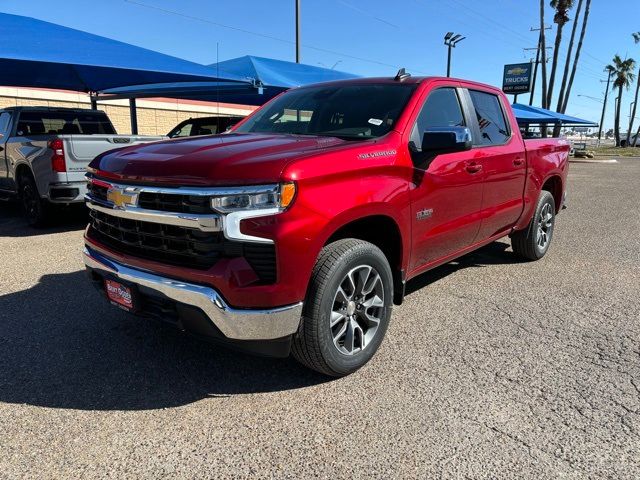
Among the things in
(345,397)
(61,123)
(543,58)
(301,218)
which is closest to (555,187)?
(345,397)

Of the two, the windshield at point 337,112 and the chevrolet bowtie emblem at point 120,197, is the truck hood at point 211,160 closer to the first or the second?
the chevrolet bowtie emblem at point 120,197

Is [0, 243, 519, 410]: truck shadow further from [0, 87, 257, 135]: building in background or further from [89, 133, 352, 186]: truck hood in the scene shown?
[0, 87, 257, 135]: building in background

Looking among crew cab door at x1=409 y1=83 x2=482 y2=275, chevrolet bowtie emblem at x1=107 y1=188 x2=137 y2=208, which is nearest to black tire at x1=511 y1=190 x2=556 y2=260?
crew cab door at x1=409 y1=83 x2=482 y2=275

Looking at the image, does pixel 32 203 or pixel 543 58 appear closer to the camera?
pixel 32 203

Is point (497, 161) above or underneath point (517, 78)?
underneath

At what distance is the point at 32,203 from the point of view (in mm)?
7551

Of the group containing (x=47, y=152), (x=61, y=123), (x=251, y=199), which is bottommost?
(x=251, y=199)

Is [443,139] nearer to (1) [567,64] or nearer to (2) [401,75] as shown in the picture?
(2) [401,75]

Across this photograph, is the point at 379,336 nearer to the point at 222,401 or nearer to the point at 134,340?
the point at 222,401

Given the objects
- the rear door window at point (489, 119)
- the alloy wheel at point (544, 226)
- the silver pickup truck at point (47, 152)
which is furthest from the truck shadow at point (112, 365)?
the alloy wheel at point (544, 226)

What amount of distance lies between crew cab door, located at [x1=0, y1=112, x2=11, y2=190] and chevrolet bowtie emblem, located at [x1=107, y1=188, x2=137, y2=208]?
6.43 meters

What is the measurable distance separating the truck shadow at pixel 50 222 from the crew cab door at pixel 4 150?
0.61 meters

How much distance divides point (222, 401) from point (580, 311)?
3182 millimetres

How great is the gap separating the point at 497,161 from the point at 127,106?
77.1 feet
